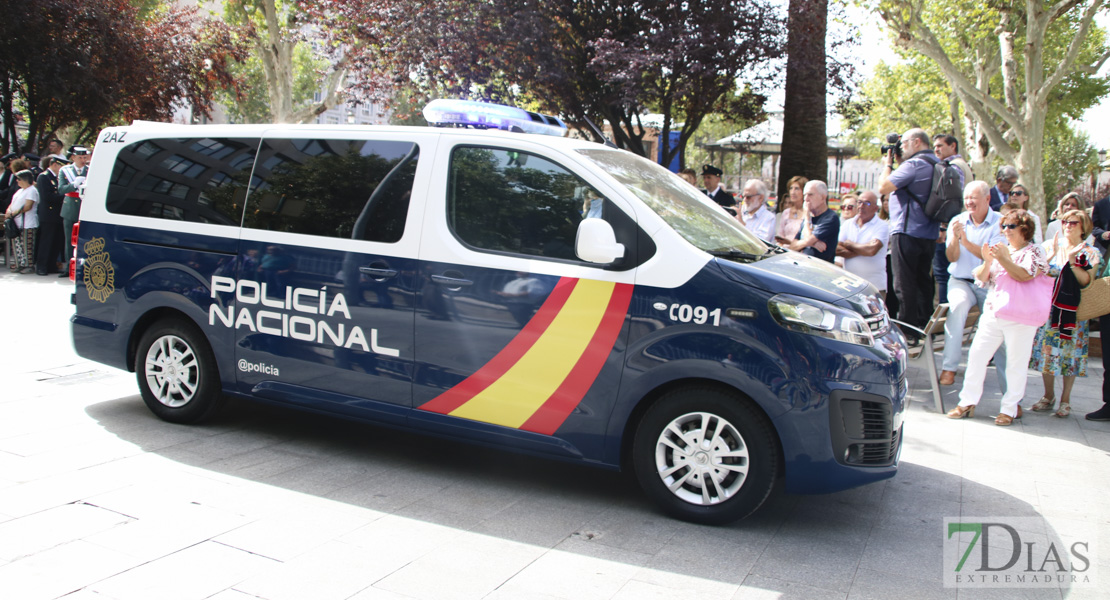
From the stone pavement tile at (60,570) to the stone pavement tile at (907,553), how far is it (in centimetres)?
327

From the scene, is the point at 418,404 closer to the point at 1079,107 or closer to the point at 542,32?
the point at 542,32

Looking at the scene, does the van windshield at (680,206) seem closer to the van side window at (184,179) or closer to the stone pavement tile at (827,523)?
the stone pavement tile at (827,523)

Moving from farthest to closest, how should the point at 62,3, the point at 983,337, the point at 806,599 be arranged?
the point at 62,3 < the point at 983,337 < the point at 806,599

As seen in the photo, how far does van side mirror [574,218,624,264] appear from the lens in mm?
4168

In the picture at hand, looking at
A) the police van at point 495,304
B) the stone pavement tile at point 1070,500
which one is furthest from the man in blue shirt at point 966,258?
the police van at point 495,304

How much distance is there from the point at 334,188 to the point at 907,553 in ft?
11.7

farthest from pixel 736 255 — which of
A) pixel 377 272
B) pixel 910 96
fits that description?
pixel 910 96

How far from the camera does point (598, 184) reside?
4.45 meters

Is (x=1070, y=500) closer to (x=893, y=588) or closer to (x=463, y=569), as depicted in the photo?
(x=893, y=588)

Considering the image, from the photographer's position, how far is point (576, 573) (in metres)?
3.75

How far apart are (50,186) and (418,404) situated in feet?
38.0

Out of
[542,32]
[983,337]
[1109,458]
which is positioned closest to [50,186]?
[542,32]

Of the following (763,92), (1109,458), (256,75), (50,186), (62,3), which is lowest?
(1109,458)

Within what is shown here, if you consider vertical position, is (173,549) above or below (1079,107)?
below
